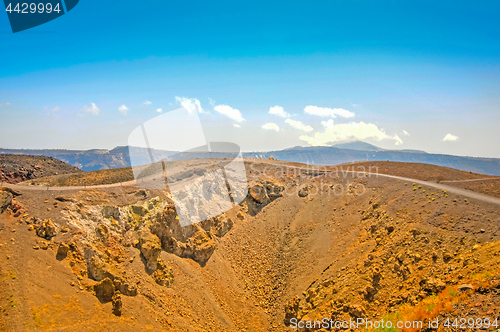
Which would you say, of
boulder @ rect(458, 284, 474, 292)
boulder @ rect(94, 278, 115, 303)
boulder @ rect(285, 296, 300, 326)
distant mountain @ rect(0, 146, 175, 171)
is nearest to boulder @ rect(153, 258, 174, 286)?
boulder @ rect(94, 278, 115, 303)

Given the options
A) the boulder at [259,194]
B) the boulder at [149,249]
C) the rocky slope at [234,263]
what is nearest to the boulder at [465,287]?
the rocky slope at [234,263]

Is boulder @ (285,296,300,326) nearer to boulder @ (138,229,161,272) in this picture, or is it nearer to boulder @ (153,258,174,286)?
boulder @ (153,258,174,286)

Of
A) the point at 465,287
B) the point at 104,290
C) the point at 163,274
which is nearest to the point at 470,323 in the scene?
the point at 465,287

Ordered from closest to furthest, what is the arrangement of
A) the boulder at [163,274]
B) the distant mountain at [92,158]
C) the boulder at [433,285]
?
1. the boulder at [433,285]
2. the boulder at [163,274]
3. the distant mountain at [92,158]

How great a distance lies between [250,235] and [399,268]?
60.6 feet

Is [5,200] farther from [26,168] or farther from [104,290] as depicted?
[26,168]

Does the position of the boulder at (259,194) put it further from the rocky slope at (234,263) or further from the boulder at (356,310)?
the boulder at (356,310)

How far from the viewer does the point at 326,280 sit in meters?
22.3

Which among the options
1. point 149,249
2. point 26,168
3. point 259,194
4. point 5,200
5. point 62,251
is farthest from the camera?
point 26,168

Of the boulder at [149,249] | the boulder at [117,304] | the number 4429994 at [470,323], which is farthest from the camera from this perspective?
the boulder at [149,249]

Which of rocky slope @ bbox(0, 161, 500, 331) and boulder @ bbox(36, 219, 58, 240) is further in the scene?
boulder @ bbox(36, 219, 58, 240)

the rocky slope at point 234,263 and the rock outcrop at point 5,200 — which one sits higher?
the rock outcrop at point 5,200

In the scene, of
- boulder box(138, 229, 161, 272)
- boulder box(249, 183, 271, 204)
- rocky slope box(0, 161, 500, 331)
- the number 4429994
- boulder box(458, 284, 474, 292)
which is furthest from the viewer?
boulder box(249, 183, 271, 204)

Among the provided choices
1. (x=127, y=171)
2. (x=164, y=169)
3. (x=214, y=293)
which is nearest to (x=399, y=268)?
(x=214, y=293)
